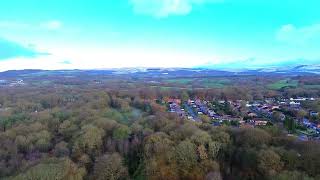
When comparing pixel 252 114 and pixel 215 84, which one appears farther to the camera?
pixel 215 84

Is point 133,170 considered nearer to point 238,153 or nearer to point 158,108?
point 238,153

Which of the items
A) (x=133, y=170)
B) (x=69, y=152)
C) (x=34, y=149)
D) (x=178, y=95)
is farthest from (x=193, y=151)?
(x=178, y=95)

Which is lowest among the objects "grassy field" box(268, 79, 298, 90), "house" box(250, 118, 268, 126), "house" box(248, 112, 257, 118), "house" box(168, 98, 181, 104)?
"house" box(168, 98, 181, 104)

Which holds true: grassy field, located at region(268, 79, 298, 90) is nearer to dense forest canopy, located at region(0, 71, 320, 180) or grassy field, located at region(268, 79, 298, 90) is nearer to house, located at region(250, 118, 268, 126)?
house, located at region(250, 118, 268, 126)

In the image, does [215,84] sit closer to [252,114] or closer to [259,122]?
[252,114]

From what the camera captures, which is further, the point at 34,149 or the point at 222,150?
the point at 34,149

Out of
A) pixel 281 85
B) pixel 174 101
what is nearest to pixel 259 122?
pixel 174 101

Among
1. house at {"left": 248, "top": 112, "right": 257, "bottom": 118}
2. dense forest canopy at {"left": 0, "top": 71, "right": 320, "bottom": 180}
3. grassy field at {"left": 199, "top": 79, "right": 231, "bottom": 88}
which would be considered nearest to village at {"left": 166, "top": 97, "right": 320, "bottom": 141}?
house at {"left": 248, "top": 112, "right": 257, "bottom": 118}

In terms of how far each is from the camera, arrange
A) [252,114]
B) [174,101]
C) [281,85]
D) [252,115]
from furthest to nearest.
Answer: [281,85], [174,101], [252,114], [252,115]
